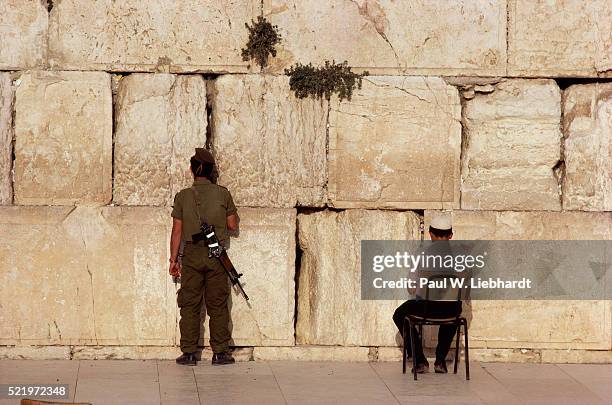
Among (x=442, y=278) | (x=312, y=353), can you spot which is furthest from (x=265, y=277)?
(x=442, y=278)

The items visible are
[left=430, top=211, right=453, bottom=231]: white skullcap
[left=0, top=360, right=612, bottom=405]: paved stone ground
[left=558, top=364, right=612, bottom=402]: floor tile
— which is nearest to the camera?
[left=0, top=360, right=612, bottom=405]: paved stone ground

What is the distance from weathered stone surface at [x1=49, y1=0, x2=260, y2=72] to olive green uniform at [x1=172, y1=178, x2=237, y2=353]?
1114 mm

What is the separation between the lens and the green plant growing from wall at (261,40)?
1092cm

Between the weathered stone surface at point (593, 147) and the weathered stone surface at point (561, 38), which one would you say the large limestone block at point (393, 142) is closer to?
the weathered stone surface at point (561, 38)

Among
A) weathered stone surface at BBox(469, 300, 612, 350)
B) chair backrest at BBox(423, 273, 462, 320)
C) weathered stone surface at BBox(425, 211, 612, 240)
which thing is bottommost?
weathered stone surface at BBox(469, 300, 612, 350)

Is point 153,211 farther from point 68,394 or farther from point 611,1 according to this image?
point 611,1

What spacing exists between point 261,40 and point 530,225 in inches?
111

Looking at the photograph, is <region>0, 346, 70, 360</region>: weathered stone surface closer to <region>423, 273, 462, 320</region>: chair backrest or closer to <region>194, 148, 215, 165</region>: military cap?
<region>194, 148, 215, 165</region>: military cap

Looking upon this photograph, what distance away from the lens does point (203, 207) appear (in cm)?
1060

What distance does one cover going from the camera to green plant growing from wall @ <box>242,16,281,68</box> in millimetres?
10922

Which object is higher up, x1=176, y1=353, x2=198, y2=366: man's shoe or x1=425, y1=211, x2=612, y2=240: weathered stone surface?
x1=425, y1=211, x2=612, y2=240: weathered stone surface

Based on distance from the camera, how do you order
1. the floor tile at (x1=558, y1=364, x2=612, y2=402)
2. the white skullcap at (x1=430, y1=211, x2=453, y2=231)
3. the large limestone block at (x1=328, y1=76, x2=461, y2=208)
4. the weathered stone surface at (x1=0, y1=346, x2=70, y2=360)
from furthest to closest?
the large limestone block at (x1=328, y1=76, x2=461, y2=208) < the weathered stone surface at (x1=0, y1=346, x2=70, y2=360) < the white skullcap at (x1=430, y1=211, x2=453, y2=231) < the floor tile at (x1=558, y1=364, x2=612, y2=402)

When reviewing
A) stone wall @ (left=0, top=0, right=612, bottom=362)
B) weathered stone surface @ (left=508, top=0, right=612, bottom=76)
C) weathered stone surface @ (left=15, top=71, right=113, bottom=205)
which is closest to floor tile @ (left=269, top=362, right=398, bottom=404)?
stone wall @ (left=0, top=0, right=612, bottom=362)

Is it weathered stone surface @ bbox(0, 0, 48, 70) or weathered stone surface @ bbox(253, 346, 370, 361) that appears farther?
weathered stone surface @ bbox(253, 346, 370, 361)
